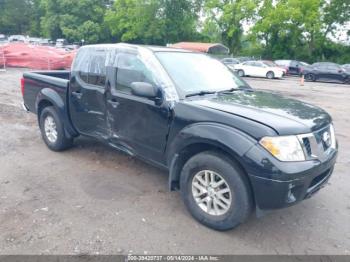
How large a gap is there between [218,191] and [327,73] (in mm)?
23450

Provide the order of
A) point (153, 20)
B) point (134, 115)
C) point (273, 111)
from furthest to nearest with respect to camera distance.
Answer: point (153, 20)
point (134, 115)
point (273, 111)

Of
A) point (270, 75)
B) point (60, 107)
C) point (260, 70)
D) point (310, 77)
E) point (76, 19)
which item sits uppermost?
point (76, 19)

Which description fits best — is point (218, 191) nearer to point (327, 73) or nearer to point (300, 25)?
point (327, 73)

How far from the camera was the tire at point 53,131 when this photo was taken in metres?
5.18

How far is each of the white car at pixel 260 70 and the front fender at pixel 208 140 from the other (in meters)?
22.9

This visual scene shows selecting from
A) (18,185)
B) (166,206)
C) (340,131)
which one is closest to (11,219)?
(18,185)

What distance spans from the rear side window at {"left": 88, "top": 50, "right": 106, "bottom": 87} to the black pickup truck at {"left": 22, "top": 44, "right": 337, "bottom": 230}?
15mm

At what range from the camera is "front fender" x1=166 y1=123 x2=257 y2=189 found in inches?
116

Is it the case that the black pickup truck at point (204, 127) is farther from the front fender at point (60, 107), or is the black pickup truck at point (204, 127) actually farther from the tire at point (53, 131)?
the tire at point (53, 131)

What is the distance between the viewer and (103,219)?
3.46 meters

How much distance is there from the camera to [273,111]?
328 centimetres

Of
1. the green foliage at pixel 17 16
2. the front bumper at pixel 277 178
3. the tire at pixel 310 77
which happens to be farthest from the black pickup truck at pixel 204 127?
the green foliage at pixel 17 16

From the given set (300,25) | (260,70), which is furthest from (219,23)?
(260,70)

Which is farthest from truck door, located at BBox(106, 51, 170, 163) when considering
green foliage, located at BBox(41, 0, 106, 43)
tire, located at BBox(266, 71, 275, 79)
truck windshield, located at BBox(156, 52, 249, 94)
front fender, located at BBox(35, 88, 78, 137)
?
green foliage, located at BBox(41, 0, 106, 43)
